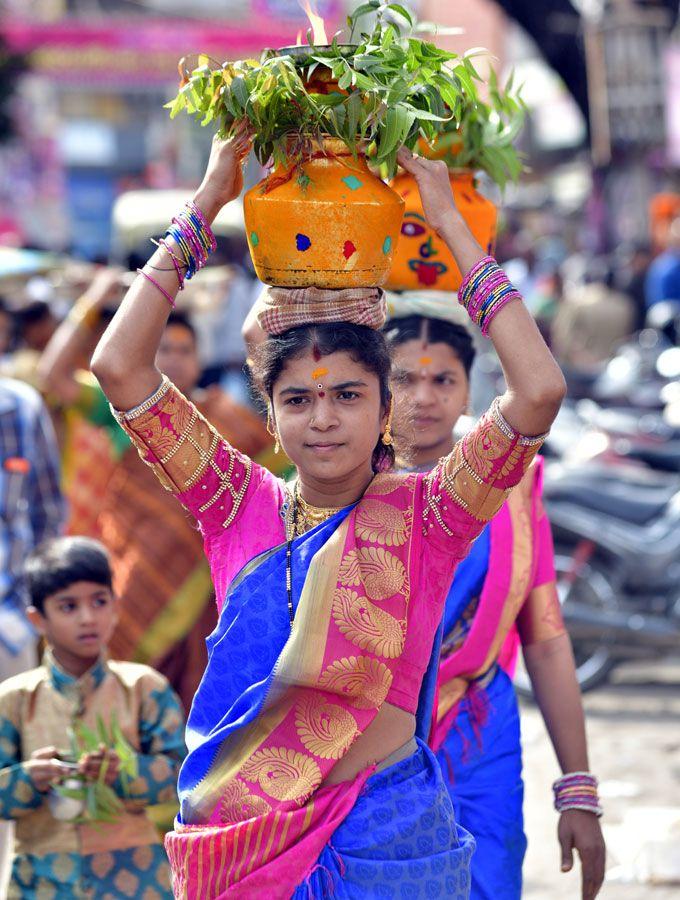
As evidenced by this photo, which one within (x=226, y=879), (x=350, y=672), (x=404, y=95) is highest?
(x=404, y=95)

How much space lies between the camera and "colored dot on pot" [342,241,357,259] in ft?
9.48

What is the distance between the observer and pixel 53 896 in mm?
4035

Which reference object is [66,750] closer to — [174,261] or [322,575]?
[322,575]

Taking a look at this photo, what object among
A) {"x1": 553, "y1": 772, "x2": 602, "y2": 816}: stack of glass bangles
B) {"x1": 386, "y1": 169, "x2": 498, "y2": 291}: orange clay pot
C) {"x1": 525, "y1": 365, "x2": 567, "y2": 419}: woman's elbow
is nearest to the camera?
{"x1": 525, "y1": 365, "x2": 567, "y2": 419}: woman's elbow

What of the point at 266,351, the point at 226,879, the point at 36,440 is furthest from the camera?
the point at 36,440

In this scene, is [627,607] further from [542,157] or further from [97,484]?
[542,157]

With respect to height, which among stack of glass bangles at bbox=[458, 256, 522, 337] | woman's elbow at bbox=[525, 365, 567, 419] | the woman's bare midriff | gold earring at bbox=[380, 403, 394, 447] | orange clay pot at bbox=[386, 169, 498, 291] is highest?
orange clay pot at bbox=[386, 169, 498, 291]

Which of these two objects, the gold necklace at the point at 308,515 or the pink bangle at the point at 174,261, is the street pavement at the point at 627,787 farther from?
the pink bangle at the point at 174,261

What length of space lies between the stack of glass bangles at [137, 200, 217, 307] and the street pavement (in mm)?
3251

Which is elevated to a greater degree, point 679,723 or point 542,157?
point 542,157

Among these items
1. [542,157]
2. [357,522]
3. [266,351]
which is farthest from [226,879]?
[542,157]

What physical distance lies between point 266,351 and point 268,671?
2.00 feet

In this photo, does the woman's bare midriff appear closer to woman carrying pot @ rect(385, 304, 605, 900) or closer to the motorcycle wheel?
woman carrying pot @ rect(385, 304, 605, 900)

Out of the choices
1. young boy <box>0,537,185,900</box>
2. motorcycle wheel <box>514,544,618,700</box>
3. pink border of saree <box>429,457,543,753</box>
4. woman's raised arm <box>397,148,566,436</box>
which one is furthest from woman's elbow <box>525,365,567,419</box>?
motorcycle wheel <box>514,544,618,700</box>
